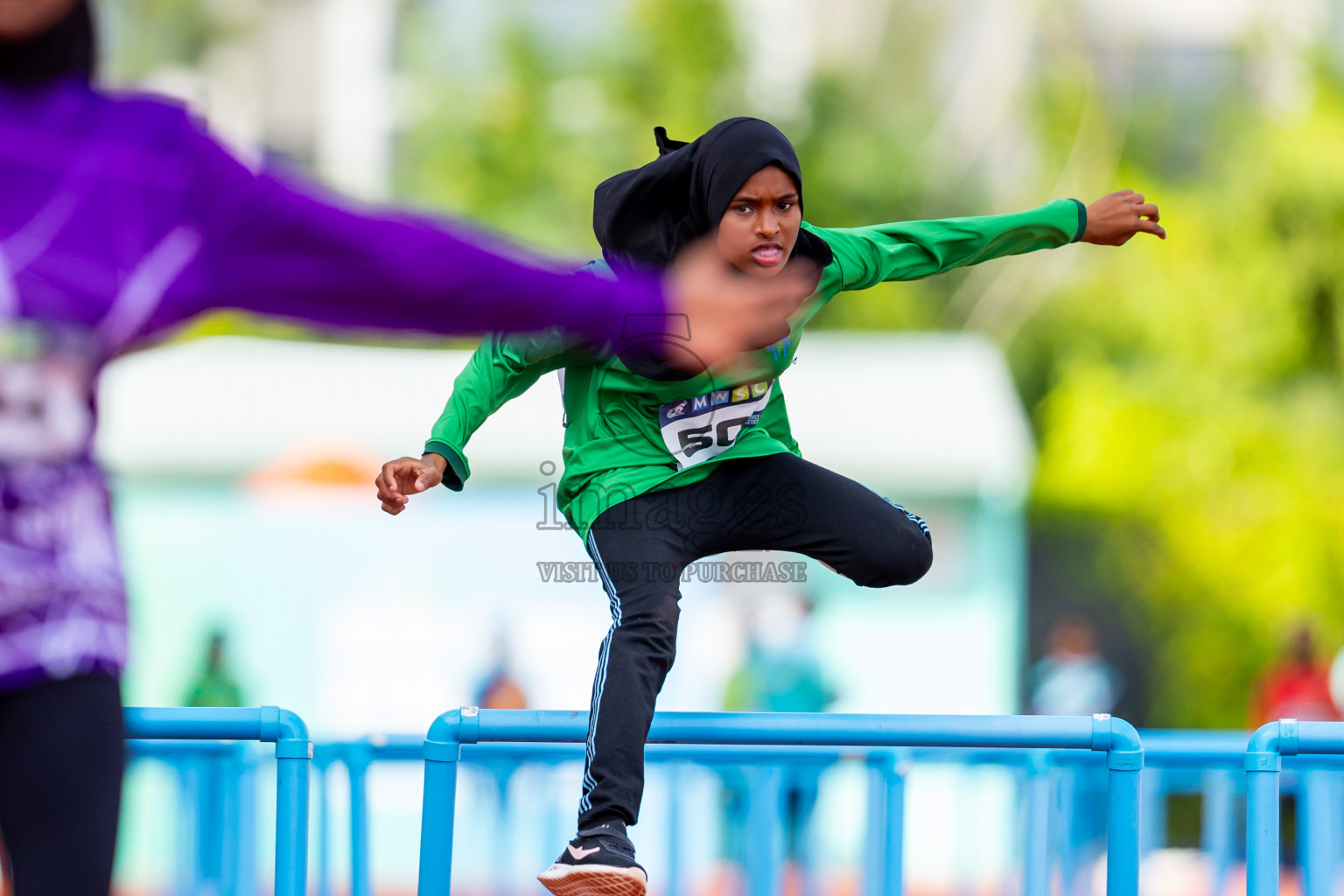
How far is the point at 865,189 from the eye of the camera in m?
15.3

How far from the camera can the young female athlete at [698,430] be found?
2.74m

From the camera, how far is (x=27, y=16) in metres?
1.41

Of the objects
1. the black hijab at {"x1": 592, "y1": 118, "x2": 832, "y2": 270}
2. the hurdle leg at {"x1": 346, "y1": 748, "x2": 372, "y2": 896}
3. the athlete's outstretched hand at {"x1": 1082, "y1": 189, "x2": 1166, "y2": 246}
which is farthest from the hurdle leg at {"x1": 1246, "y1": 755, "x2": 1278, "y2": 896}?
the hurdle leg at {"x1": 346, "y1": 748, "x2": 372, "y2": 896}

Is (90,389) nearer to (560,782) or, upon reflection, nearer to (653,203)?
(653,203)

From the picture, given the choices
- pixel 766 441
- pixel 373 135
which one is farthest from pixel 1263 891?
pixel 373 135

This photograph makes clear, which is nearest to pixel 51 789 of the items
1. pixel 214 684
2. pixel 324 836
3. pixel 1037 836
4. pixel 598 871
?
pixel 598 871

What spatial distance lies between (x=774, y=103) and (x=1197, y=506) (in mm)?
5973

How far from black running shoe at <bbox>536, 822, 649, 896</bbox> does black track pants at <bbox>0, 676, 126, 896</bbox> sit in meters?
1.13

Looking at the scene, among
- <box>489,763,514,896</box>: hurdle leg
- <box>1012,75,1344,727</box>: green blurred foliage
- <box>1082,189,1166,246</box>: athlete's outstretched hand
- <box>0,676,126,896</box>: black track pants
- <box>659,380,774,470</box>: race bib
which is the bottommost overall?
<box>489,763,514,896</box>: hurdle leg

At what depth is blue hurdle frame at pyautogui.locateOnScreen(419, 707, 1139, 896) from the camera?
281 centimetres

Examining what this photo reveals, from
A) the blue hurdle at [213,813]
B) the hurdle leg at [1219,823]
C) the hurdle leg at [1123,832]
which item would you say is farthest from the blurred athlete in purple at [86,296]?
the hurdle leg at [1219,823]

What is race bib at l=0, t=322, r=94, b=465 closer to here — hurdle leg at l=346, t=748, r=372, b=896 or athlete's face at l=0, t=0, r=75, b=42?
athlete's face at l=0, t=0, r=75, b=42

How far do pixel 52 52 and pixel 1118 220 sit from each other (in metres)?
2.09

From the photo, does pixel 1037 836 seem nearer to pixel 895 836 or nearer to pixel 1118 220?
pixel 895 836
